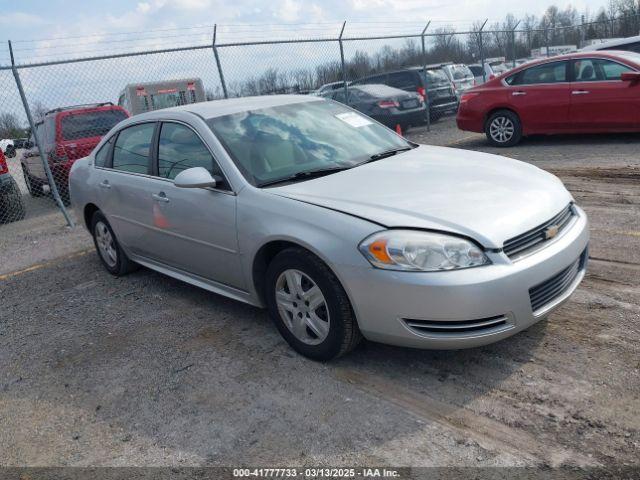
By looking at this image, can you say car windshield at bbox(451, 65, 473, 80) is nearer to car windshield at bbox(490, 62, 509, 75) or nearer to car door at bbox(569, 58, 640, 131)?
car windshield at bbox(490, 62, 509, 75)

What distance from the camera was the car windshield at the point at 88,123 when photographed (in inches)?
420

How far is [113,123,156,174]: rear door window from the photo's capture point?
5098 millimetres

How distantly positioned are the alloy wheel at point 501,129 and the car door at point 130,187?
24.4ft

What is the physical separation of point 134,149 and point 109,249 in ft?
4.02

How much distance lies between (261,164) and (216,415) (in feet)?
5.59

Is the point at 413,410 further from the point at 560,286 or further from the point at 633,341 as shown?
the point at 633,341

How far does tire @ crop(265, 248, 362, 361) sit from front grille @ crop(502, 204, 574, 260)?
0.93 metres

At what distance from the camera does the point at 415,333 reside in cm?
329

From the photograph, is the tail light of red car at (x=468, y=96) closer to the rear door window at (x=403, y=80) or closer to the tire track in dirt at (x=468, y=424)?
the rear door window at (x=403, y=80)

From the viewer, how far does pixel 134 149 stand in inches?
209

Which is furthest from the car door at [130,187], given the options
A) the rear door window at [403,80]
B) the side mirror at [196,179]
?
the rear door window at [403,80]

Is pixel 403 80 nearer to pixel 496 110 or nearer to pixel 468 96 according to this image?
pixel 468 96

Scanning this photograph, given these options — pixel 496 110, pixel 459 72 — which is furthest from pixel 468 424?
pixel 459 72

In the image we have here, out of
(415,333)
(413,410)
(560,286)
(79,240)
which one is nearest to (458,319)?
(415,333)
